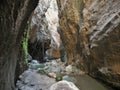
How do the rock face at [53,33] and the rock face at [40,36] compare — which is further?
the rock face at [53,33]

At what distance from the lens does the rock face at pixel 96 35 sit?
7.76 meters

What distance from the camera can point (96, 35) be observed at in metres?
9.00

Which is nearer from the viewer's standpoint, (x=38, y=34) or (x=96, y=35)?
(x=96, y=35)

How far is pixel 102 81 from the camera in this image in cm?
884

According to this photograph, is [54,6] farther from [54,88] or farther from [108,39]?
[54,88]

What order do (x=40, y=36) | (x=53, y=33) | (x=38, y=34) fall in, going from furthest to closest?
1. (x=53, y=33)
2. (x=40, y=36)
3. (x=38, y=34)

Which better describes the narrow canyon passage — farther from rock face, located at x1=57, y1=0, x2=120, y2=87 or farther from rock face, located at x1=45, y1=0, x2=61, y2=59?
rock face, located at x1=45, y1=0, x2=61, y2=59

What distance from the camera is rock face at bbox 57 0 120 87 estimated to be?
25.5ft

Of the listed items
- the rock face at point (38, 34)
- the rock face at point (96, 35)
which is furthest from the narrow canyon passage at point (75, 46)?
the rock face at point (38, 34)

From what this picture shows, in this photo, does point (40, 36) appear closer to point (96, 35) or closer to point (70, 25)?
point (70, 25)

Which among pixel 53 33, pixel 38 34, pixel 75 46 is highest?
pixel 53 33

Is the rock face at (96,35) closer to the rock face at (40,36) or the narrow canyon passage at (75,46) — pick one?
the narrow canyon passage at (75,46)

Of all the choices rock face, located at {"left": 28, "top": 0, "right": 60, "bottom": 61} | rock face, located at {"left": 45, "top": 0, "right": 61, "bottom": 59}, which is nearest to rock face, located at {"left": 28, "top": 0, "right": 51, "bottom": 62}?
rock face, located at {"left": 28, "top": 0, "right": 60, "bottom": 61}

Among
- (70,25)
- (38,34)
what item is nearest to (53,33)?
(38,34)
